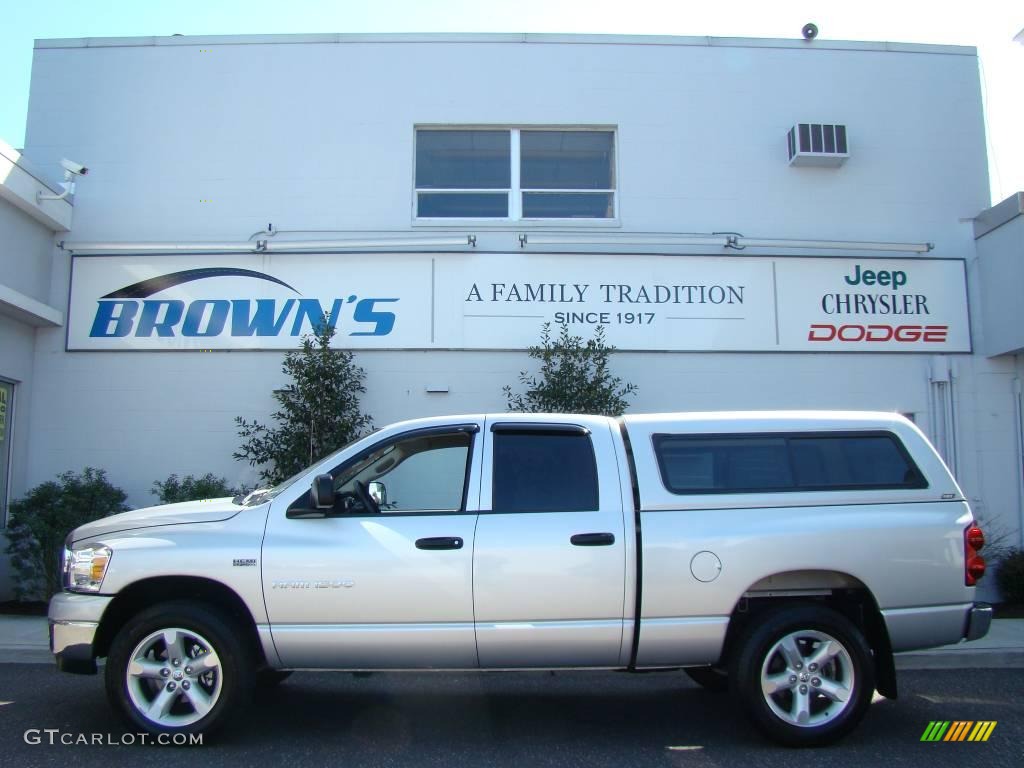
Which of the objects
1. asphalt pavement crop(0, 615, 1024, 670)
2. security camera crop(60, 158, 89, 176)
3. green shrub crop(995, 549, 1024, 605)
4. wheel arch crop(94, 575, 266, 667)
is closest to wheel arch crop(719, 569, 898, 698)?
asphalt pavement crop(0, 615, 1024, 670)

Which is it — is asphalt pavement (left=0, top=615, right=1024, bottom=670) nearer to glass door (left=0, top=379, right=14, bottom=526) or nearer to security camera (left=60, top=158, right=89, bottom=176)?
glass door (left=0, top=379, right=14, bottom=526)

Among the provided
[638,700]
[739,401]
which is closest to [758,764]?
[638,700]

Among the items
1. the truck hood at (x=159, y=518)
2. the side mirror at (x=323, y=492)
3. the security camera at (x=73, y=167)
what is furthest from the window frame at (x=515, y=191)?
the side mirror at (x=323, y=492)

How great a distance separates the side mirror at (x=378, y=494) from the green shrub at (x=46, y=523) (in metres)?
5.60

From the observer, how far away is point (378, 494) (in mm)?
5555

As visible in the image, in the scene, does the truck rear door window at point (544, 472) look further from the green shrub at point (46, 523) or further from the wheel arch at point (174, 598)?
the green shrub at point (46, 523)

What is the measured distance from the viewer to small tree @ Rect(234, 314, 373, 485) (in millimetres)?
10109

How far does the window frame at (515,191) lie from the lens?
11.3m

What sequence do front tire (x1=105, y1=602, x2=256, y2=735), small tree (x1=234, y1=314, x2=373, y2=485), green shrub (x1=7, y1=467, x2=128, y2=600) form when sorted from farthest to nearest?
1. small tree (x1=234, y1=314, x2=373, y2=485)
2. green shrub (x1=7, y1=467, x2=128, y2=600)
3. front tire (x1=105, y1=602, x2=256, y2=735)

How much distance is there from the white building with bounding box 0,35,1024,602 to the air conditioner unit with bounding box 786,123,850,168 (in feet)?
0.12

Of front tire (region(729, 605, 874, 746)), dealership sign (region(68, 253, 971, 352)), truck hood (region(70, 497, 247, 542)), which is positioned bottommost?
front tire (region(729, 605, 874, 746))

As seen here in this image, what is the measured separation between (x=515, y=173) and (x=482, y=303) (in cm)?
186

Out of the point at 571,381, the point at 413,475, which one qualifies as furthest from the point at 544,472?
the point at 571,381

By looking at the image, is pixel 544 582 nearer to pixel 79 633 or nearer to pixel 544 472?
pixel 544 472
